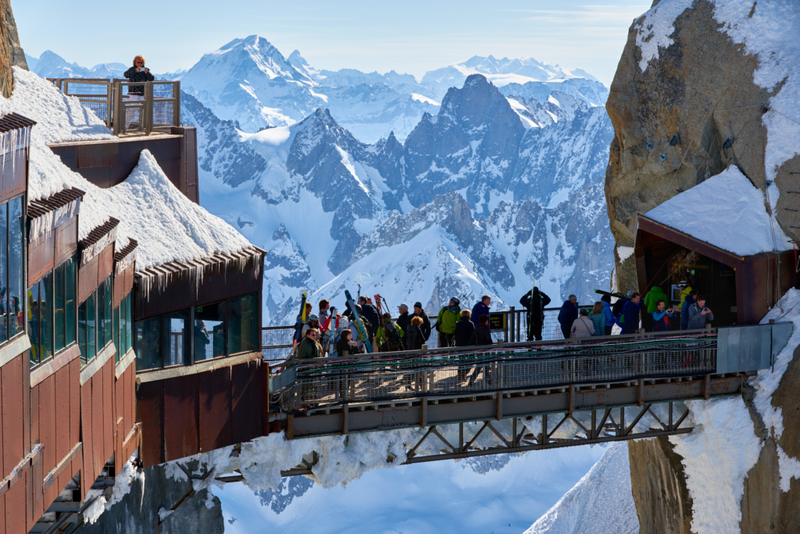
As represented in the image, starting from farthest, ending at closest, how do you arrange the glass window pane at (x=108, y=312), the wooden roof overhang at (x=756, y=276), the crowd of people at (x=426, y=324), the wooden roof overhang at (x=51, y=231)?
1. the wooden roof overhang at (x=756, y=276)
2. the crowd of people at (x=426, y=324)
3. the glass window pane at (x=108, y=312)
4. the wooden roof overhang at (x=51, y=231)

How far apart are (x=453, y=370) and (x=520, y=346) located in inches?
60.0

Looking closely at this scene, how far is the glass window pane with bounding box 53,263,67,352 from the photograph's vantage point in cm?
855

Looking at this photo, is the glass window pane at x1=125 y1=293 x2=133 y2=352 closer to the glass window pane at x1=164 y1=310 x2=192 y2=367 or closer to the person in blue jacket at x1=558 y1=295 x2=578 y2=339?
the glass window pane at x1=164 y1=310 x2=192 y2=367

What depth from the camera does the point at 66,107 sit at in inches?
616

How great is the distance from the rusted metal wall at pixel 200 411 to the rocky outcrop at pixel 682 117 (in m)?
14.9

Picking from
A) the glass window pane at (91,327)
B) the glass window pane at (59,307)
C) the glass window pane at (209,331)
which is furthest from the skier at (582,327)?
the glass window pane at (59,307)

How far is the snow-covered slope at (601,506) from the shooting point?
37.0 meters

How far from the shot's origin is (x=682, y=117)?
25.8 metres

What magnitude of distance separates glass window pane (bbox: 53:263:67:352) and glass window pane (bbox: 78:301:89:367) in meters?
0.75

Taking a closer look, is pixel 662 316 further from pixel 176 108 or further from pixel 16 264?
pixel 16 264

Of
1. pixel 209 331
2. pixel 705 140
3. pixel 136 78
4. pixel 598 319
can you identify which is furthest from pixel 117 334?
pixel 705 140

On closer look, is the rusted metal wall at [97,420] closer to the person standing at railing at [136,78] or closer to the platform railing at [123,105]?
the platform railing at [123,105]

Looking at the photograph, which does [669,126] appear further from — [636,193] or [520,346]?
[520,346]

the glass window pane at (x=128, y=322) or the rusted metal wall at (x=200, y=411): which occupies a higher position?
the glass window pane at (x=128, y=322)
